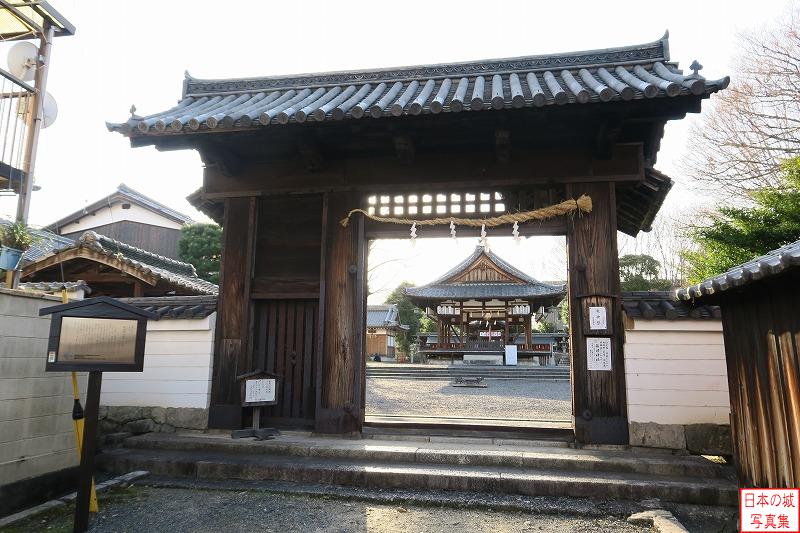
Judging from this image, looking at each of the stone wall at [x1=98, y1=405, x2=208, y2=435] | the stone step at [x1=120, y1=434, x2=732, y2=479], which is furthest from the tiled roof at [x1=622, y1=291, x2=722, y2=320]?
the stone wall at [x1=98, y1=405, x2=208, y2=435]

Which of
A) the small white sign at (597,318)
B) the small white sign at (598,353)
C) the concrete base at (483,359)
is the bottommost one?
the concrete base at (483,359)

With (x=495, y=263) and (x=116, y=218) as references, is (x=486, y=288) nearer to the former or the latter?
(x=495, y=263)

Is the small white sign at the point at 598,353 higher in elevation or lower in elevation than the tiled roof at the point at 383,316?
lower

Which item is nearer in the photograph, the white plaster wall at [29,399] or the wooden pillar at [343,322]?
the white plaster wall at [29,399]

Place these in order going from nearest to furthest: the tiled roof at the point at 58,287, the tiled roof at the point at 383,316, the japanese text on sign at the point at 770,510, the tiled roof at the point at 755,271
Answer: the tiled roof at the point at 755,271 → the japanese text on sign at the point at 770,510 → the tiled roof at the point at 58,287 → the tiled roof at the point at 383,316

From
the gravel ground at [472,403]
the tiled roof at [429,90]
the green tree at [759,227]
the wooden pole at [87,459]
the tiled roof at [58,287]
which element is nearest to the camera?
the wooden pole at [87,459]

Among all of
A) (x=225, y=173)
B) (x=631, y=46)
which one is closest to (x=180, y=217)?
(x=225, y=173)

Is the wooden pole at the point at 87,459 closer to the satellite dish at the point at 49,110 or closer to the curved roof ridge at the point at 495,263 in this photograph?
the satellite dish at the point at 49,110

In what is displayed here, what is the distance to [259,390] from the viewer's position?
680 cm

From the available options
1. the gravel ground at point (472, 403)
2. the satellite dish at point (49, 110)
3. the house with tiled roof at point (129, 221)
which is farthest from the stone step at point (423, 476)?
the house with tiled roof at point (129, 221)

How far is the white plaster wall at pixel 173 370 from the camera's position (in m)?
7.18

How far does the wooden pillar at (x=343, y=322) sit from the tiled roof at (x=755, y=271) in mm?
4183

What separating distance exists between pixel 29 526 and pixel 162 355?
3.24 meters

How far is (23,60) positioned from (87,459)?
18.1ft
